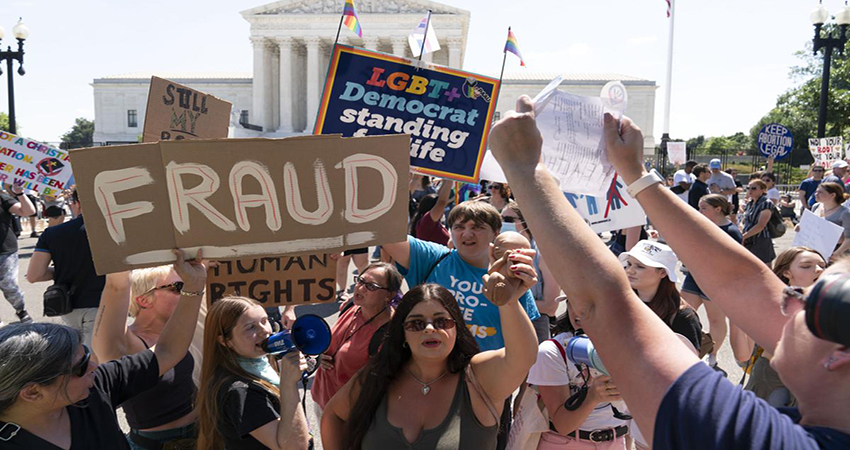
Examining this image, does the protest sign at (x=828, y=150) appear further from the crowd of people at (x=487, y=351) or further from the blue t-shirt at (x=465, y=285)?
the blue t-shirt at (x=465, y=285)

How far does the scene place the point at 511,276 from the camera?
206 cm

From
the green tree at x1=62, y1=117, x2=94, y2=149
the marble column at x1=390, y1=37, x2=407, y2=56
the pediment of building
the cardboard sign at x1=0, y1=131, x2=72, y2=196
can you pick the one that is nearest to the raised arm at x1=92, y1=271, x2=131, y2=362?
the cardboard sign at x1=0, y1=131, x2=72, y2=196

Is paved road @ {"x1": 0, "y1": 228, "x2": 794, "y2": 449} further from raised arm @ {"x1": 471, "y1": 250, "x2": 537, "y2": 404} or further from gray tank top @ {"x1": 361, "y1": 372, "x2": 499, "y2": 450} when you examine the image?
raised arm @ {"x1": 471, "y1": 250, "x2": 537, "y2": 404}

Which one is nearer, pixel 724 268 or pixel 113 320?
pixel 724 268

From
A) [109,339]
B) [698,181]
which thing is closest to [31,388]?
[109,339]

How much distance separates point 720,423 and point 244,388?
1.79 m

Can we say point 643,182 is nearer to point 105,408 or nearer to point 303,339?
point 303,339

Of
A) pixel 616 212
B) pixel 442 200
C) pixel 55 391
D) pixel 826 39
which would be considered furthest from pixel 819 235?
pixel 826 39

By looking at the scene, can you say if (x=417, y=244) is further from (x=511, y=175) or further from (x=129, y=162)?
Answer: (x=511, y=175)

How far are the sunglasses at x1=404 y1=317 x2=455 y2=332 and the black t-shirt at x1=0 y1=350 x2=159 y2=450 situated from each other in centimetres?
92

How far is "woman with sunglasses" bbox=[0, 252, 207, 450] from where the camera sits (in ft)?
5.87

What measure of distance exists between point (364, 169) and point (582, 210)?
1.84 metres

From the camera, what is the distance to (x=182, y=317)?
2.41 m

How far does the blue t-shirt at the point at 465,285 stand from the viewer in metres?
3.18
